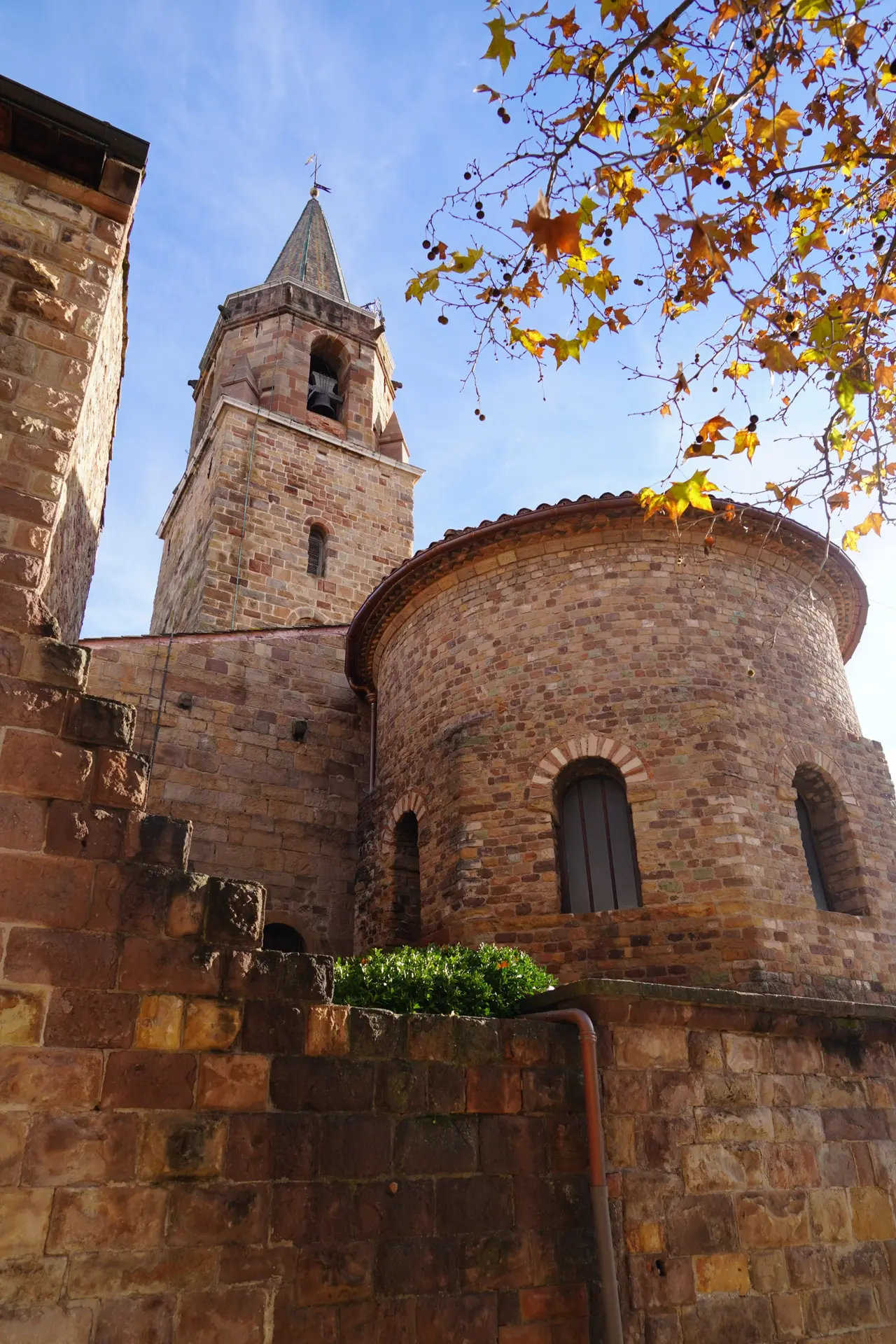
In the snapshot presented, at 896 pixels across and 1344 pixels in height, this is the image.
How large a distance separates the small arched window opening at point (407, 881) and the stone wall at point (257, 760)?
3.95 feet

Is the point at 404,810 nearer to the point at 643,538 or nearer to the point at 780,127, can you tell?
the point at 643,538

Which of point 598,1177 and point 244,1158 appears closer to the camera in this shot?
point 244,1158

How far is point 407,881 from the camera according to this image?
11.0 m

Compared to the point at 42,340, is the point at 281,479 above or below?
above

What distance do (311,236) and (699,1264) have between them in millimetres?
27604

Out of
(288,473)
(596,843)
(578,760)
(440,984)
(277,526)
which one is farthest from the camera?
(288,473)

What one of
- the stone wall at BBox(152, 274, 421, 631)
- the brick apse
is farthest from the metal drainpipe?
the stone wall at BBox(152, 274, 421, 631)

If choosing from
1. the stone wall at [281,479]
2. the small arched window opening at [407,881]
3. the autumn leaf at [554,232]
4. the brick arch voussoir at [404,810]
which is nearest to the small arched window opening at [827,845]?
the brick arch voussoir at [404,810]

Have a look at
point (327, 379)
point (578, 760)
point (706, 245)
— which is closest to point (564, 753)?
point (578, 760)

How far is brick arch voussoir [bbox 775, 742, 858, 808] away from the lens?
9266mm

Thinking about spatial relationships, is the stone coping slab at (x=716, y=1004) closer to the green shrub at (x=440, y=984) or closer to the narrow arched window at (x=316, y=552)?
the green shrub at (x=440, y=984)

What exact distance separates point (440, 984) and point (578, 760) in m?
3.85

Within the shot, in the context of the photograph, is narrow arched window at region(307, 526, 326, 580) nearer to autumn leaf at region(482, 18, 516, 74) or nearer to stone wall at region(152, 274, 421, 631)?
stone wall at region(152, 274, 421, 631)

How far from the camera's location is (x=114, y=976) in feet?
13.5
